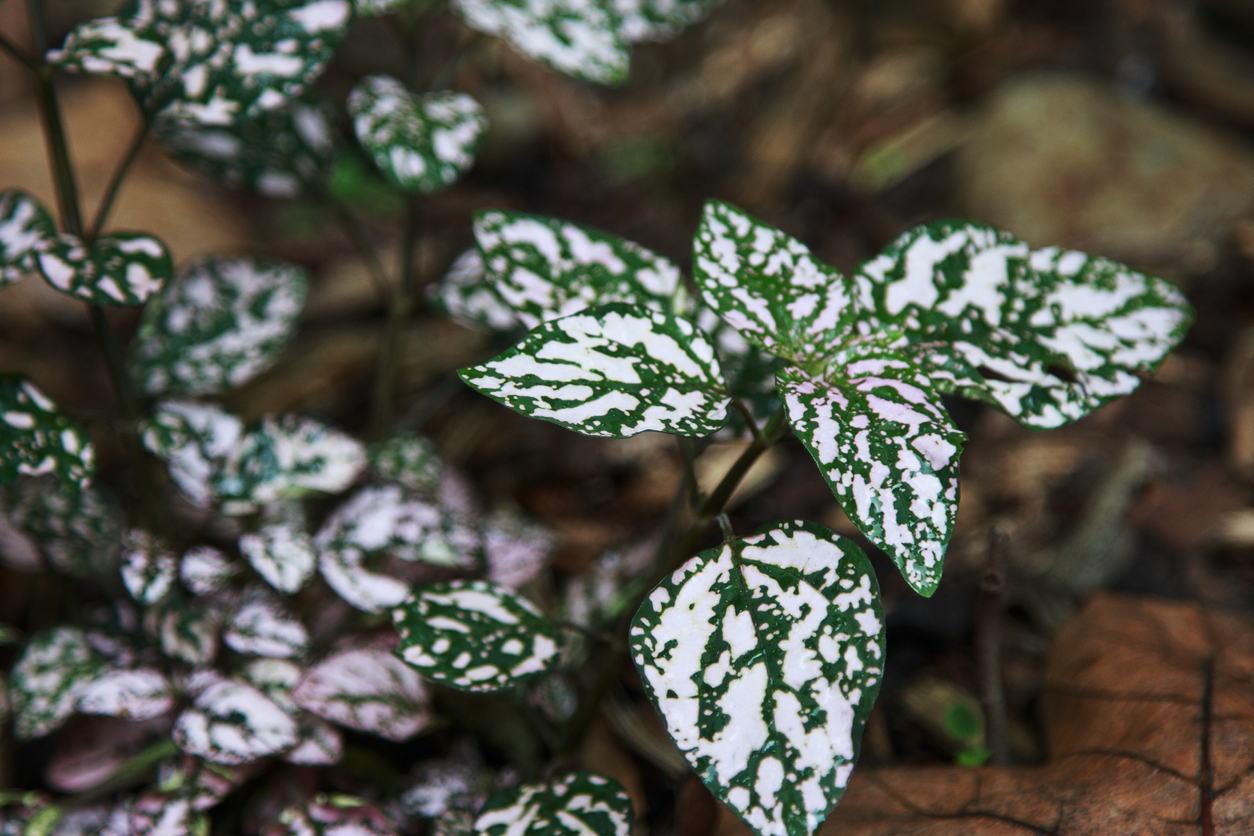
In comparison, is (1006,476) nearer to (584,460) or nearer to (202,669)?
(584,460)

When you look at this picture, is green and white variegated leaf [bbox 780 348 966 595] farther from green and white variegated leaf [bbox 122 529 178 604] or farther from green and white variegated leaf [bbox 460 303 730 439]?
green and white variegated leaf [bbox 122 529 178 604]

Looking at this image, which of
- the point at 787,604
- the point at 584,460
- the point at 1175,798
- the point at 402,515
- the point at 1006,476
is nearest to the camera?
the point at 787,604

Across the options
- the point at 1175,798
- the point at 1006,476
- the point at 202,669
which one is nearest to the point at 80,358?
the point at 202,669

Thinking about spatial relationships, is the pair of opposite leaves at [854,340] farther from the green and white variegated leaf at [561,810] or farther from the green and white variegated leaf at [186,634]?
the green and white variegated leaf at [186,634]

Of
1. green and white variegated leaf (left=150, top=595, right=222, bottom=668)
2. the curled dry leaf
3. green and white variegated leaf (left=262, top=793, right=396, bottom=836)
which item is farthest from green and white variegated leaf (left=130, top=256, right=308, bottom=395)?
the curled dry leaf

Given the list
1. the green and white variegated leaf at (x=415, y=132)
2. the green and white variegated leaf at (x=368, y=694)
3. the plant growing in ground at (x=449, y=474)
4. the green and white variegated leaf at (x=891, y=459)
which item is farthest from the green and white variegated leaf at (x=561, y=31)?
the green and white variegated leaf at (x=368, y=694)

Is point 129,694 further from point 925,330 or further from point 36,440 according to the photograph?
point 925,330

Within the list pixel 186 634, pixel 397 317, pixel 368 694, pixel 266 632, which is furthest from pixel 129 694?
pixel 397 317
